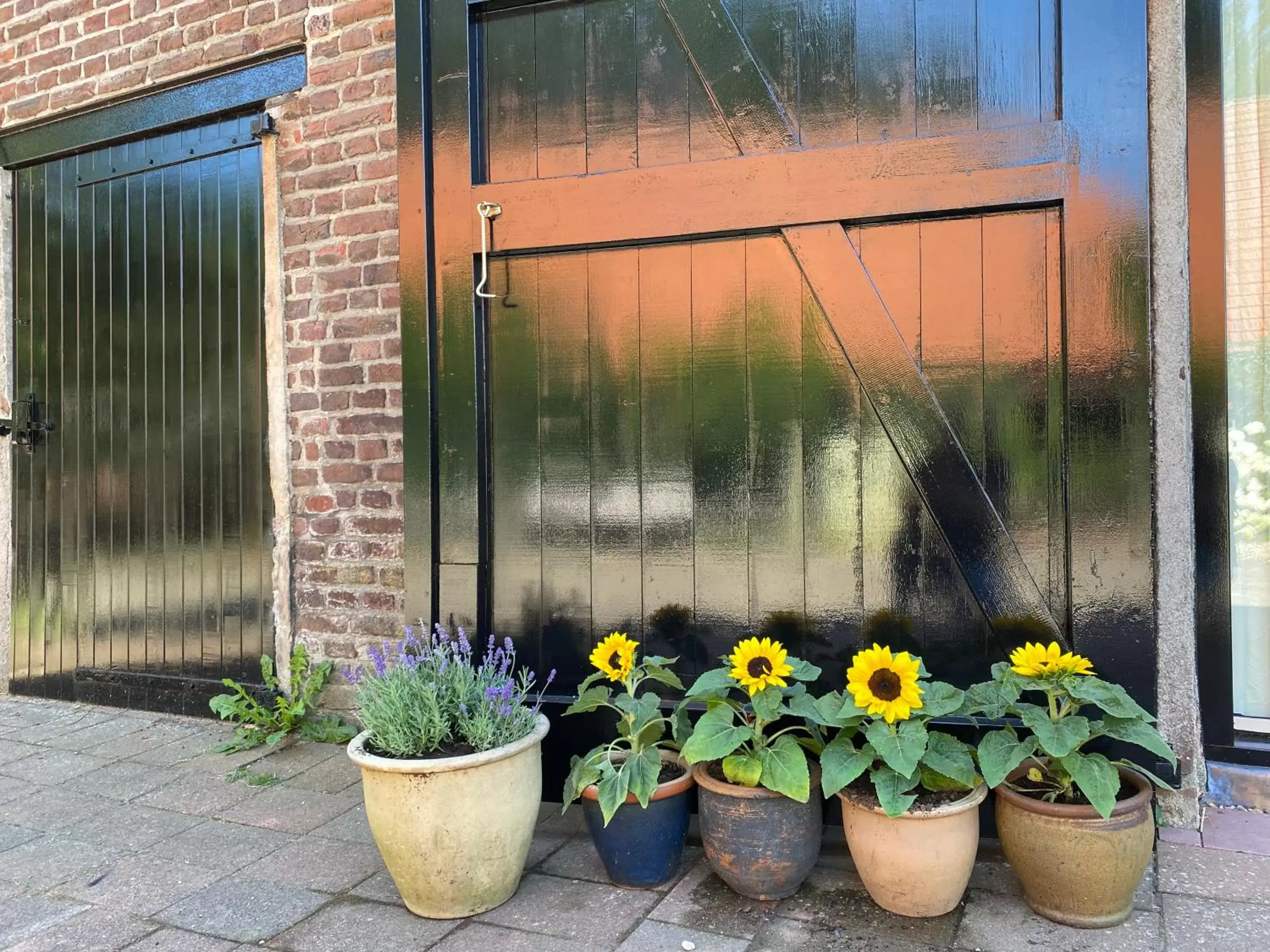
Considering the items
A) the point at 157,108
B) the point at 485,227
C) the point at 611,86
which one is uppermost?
the point at 157,108

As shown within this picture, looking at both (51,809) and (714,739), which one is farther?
(51,809)

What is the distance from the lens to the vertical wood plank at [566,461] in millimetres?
2773

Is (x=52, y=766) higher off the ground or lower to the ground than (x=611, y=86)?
lower

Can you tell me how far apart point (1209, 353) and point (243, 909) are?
9.49ft

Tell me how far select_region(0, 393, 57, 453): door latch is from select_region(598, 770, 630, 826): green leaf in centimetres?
345

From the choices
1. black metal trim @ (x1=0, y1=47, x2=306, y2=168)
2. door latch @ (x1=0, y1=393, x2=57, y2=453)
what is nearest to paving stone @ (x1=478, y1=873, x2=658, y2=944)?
black metal trim @ (x1=0, y1=47, x2=306, y2=168)

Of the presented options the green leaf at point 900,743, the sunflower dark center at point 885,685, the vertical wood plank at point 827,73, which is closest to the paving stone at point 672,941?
the green leaf at point 900,743

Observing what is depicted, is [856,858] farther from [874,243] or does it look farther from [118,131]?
[118,131]

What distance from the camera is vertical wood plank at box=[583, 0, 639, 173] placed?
8.96 ft

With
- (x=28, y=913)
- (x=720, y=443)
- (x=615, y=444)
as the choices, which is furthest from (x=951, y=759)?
(x=28, y=913)

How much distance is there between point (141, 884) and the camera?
2.33 metres

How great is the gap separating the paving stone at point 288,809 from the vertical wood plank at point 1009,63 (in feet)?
9.09

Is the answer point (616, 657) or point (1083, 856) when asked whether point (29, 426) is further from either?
point (1083, 856)

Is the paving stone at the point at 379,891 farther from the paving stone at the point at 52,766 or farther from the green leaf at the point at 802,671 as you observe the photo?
the paving stone at the point at 52,766
